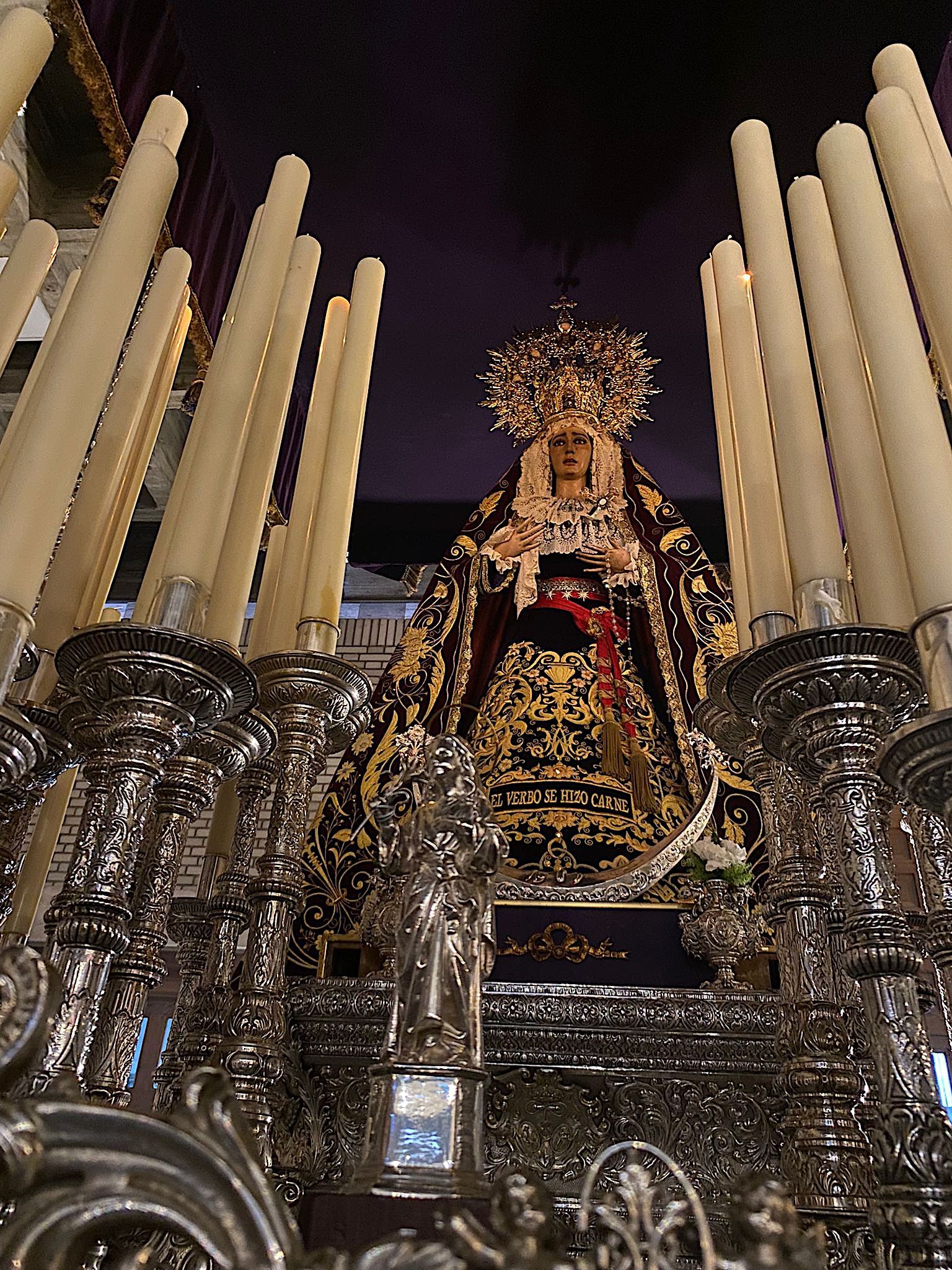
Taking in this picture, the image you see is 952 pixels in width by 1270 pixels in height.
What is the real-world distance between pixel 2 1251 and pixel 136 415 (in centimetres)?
162

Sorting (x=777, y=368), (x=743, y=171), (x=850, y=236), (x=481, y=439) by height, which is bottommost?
(x=777, y=368)

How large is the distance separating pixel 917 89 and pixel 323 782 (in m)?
6.53

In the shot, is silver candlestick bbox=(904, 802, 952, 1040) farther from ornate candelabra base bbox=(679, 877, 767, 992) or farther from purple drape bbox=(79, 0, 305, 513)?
purple drape bbox=(79, 0, 305, 513)

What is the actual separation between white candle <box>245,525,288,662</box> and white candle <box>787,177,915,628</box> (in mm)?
1076

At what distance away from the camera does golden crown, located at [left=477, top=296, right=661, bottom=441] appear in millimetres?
4527

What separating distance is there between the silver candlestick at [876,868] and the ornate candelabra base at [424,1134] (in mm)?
440

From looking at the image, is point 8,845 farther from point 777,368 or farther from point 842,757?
point 777,368

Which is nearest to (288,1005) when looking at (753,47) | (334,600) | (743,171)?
(334,600)

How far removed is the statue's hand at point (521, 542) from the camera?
3.72 m

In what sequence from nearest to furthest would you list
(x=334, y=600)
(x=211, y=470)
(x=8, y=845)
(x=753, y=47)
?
(x=211, y=470)
(x=8, y=845)
(x=334, y=600)
(x=753, y=47)

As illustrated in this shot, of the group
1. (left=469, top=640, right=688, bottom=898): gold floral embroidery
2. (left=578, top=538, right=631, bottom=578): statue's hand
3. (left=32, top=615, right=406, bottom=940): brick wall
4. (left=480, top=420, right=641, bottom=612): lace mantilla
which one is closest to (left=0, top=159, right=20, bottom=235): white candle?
(left=469, top=640, right=688, bottom=898): gold floral embroidery

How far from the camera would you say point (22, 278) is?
2328mm

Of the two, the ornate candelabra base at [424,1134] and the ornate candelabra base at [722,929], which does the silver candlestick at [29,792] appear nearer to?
the ornate candelabra base at [424,1134]

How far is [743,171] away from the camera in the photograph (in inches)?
77.3
